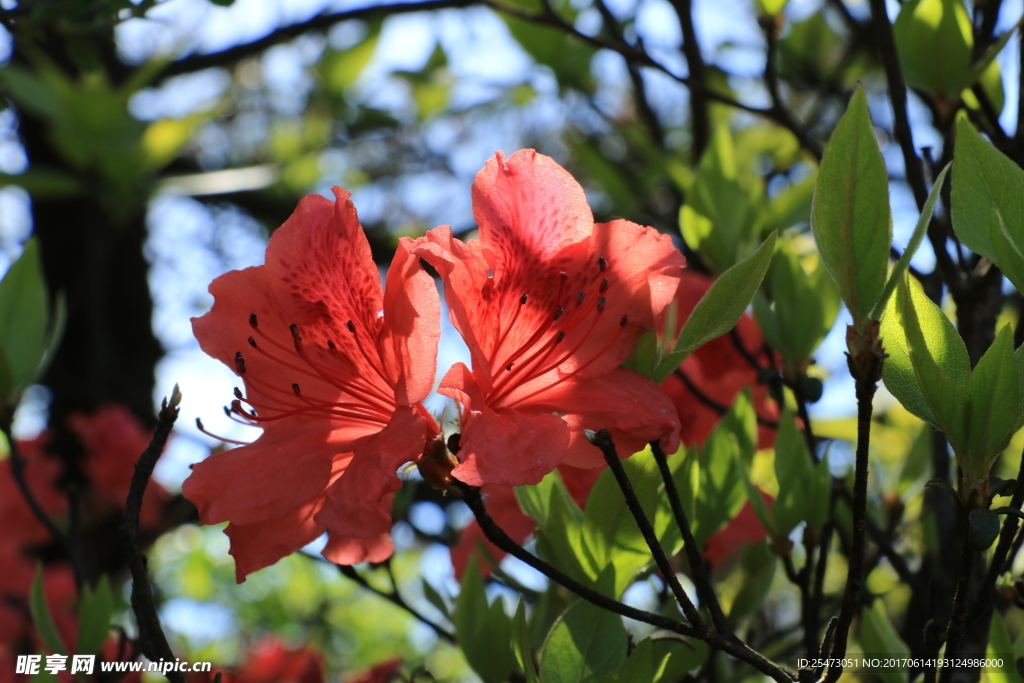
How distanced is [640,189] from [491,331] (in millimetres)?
1799

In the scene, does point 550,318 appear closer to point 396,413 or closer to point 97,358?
point 396,413

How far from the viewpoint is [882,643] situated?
1.25 meters

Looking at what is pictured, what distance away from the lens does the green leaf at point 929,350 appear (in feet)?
2.72

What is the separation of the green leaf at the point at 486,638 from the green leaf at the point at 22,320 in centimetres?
75

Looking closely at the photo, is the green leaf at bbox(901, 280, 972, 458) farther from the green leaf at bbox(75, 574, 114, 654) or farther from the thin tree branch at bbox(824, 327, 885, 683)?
the green leaf at bbox(75, 574, 114, 654)

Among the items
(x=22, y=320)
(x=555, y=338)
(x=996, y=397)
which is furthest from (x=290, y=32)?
(x=996, y=397)

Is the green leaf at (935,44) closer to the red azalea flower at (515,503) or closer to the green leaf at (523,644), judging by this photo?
the red azalea flower at (515,503)

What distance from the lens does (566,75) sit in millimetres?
2602

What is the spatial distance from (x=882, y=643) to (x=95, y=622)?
106 centimetres

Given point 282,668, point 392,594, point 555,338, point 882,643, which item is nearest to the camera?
point 555,338

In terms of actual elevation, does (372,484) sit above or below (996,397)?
below

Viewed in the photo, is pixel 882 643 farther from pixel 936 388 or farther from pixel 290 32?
pixel 290 32

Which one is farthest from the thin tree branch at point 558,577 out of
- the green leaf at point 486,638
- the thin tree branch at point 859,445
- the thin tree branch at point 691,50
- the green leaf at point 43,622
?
the thin tree branch at point 691,50

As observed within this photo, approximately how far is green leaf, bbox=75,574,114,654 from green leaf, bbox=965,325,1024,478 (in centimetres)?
108
